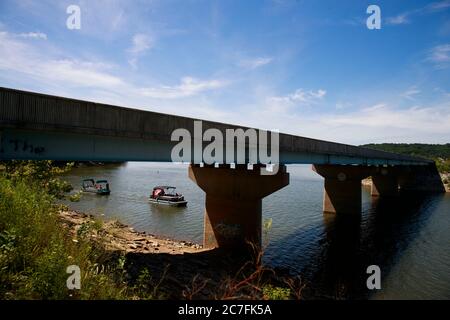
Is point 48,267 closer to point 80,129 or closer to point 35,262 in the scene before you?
point 35,262

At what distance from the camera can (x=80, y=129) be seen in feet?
35.5

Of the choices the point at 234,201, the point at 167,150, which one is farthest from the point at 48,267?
the point at 234,201

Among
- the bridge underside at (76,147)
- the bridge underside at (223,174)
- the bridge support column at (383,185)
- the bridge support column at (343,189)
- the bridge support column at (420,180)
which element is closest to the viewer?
the bridge underside at (76,147)

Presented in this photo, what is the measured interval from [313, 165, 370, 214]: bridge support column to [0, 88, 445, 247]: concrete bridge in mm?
44

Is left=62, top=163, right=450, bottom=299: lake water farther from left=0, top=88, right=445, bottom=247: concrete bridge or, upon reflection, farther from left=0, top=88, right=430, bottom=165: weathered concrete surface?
left=0, top=88, right=430, bottom=165: weathered concrete surface

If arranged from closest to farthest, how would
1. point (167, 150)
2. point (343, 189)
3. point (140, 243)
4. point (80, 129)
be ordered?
point (80, 129), point (167, 150), point (140, 243), point (343, 189)

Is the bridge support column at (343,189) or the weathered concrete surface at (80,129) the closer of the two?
the weathered concrete surface at (80,129)

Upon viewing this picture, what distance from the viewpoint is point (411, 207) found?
1813 inches

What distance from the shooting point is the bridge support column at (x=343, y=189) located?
36763 mm

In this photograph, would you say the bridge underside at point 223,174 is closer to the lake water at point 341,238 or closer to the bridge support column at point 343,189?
the bridge support column at point 343,189

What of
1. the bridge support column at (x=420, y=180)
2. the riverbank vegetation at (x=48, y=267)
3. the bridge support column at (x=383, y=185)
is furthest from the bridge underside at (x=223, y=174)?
the bridge support column at (x=420, y=180)

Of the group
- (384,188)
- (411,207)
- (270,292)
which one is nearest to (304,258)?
(270,292)

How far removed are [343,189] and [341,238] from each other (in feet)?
39.5

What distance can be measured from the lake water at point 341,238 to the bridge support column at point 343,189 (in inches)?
57.2
